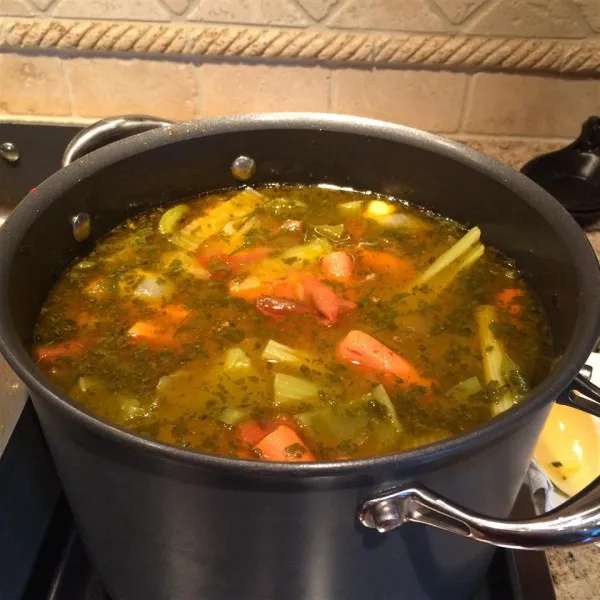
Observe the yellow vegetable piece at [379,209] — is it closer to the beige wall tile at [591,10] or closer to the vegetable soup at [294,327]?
the vegetable soup at [294,327]

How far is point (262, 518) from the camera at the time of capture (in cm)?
69

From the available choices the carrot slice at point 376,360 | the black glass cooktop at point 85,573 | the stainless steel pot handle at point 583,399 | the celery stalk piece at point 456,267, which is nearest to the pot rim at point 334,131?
the stainless steel pot handle at point 583,399

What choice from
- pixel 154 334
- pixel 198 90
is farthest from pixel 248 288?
pixel 198 90

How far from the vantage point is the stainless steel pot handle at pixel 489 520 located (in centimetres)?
63

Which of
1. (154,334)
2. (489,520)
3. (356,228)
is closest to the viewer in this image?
(489,520)

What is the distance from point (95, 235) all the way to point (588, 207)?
3.43 feet

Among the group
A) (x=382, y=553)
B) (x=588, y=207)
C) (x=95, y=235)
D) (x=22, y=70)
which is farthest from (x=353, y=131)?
(x=22, y=70)

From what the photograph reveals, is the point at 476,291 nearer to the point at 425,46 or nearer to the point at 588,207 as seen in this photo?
the point at 588,207

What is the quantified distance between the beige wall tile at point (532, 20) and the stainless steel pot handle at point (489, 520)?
3.85 ft

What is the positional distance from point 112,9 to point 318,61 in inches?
18.9

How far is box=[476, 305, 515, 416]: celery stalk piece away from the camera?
95 cm

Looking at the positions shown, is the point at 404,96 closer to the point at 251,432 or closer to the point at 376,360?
the point at 376,360

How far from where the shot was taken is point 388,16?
1529 mm

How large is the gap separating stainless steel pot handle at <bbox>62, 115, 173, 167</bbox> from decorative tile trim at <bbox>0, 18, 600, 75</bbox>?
14.1 inches
